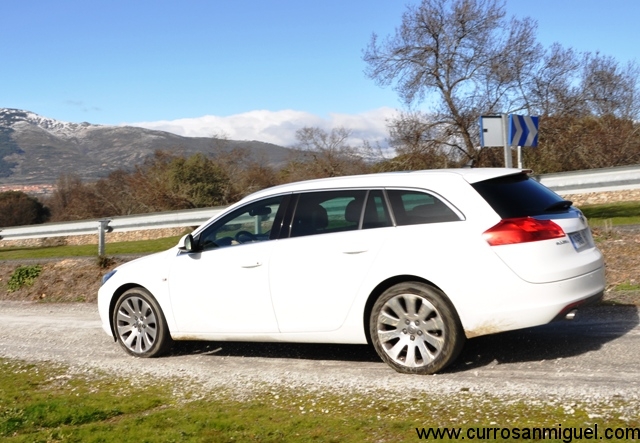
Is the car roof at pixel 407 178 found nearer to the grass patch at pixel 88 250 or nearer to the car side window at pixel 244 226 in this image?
the car side window at pixel 244 226

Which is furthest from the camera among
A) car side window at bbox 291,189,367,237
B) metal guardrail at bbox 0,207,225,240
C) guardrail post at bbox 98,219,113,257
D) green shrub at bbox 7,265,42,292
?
metal guardrail at bbox 0,207,225,240

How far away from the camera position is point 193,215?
1889 cm

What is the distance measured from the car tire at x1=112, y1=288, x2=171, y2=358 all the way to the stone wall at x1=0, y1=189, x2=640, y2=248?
37.5 feet

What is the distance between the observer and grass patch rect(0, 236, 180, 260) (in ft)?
65.2

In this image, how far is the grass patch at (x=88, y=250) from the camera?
19875 millimetres

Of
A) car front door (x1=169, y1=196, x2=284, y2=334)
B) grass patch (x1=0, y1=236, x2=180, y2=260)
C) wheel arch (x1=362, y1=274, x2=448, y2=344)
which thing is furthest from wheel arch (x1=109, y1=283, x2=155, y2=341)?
grass patch (x1=0, y1=236, x2=180, y2=260)

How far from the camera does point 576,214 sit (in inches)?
284

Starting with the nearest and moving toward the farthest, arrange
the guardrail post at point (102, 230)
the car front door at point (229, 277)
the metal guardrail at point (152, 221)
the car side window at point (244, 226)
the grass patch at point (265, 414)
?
the grass patch at point (265, 414) → the car front door at point (229, 277) → the car side window at point (244, 226) → the guardrail post at point (102, 230) → the metal guardrail at point (152, 221)

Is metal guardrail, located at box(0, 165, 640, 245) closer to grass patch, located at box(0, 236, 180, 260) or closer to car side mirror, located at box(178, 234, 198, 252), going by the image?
grass patch, located at box(0, 236, 180, 260)

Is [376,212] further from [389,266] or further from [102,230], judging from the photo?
[102,230]

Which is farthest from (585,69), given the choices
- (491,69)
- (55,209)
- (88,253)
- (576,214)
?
(55,209)

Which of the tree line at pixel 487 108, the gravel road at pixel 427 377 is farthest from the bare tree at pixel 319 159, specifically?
the gravel road at pixel 427 377

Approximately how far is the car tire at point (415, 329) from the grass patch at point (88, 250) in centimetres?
1248

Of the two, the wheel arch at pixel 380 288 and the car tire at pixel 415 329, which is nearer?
the car tire at pixel 415 329
